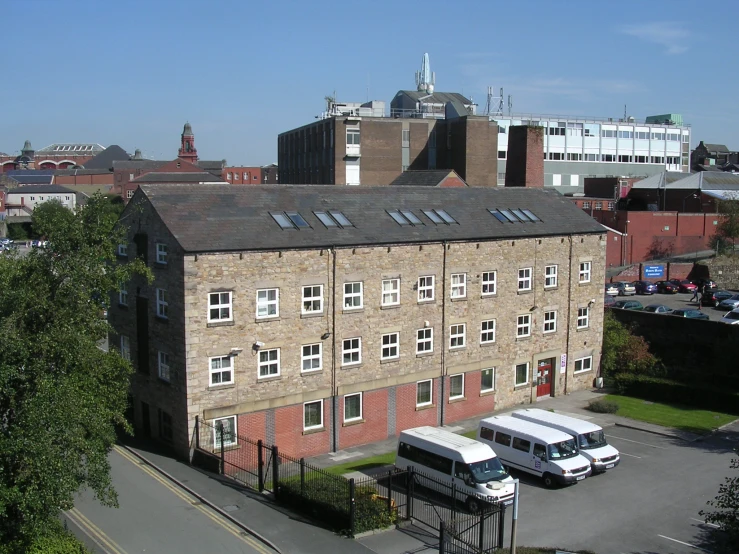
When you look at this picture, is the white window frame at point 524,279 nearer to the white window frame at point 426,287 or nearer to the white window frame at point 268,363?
the white window frame at point 426,287

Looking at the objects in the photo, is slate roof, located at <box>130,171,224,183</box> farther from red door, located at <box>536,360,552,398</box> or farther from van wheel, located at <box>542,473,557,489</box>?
van wheel, located at <box>542,473,557,489</box>

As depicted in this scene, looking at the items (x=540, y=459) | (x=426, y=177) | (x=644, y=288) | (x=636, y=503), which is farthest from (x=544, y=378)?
(x=644, y=288)

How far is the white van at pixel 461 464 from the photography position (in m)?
22.3

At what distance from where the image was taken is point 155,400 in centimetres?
2808

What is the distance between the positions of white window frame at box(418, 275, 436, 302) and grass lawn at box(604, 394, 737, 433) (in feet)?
35.6

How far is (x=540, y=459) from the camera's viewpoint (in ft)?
82.7

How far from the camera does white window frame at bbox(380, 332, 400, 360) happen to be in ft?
99.7

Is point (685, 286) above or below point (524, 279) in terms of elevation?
below

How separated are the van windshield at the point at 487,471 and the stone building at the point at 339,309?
7794 mm

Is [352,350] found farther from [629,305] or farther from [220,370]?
[629,305]

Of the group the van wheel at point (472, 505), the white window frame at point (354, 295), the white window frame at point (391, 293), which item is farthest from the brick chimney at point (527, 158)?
the van wheel at point (472, 505)

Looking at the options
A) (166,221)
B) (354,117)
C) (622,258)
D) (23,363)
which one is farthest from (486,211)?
(354,117)

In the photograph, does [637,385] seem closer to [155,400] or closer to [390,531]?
[390,531]

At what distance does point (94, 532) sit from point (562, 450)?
1519 centimetres
